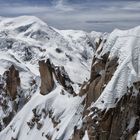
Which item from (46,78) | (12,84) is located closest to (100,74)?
(46,78)

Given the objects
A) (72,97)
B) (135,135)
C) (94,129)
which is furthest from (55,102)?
(135,135)

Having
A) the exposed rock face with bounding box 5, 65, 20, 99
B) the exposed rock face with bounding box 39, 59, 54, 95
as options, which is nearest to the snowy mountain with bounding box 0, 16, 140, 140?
the exposed rock face with bounding box 39, 59, 54, 95

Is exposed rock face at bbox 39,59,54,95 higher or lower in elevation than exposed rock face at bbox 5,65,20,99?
higher

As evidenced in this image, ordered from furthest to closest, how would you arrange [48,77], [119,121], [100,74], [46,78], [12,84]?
1. [12,84]
2. [46,78]
3. [48,77]
4. [100,74]
5. [119,121]

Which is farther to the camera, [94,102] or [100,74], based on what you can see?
[100,74]

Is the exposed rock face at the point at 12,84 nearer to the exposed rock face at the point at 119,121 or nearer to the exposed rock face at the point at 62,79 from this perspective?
the exposed rock face at the point at 62,79

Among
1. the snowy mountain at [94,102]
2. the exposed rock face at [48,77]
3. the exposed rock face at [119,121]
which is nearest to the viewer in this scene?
the exposed rock face at [119,121]

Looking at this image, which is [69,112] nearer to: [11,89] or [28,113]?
[28,113]

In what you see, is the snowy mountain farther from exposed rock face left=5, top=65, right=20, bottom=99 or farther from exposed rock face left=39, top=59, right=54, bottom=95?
exposed rock face left=5, top=65, right=20, bottom=99

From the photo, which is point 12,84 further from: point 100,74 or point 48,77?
point 100,74

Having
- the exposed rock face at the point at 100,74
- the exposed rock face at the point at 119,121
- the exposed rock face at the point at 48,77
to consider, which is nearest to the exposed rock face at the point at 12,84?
the exposed rock face at the point at 48,77
